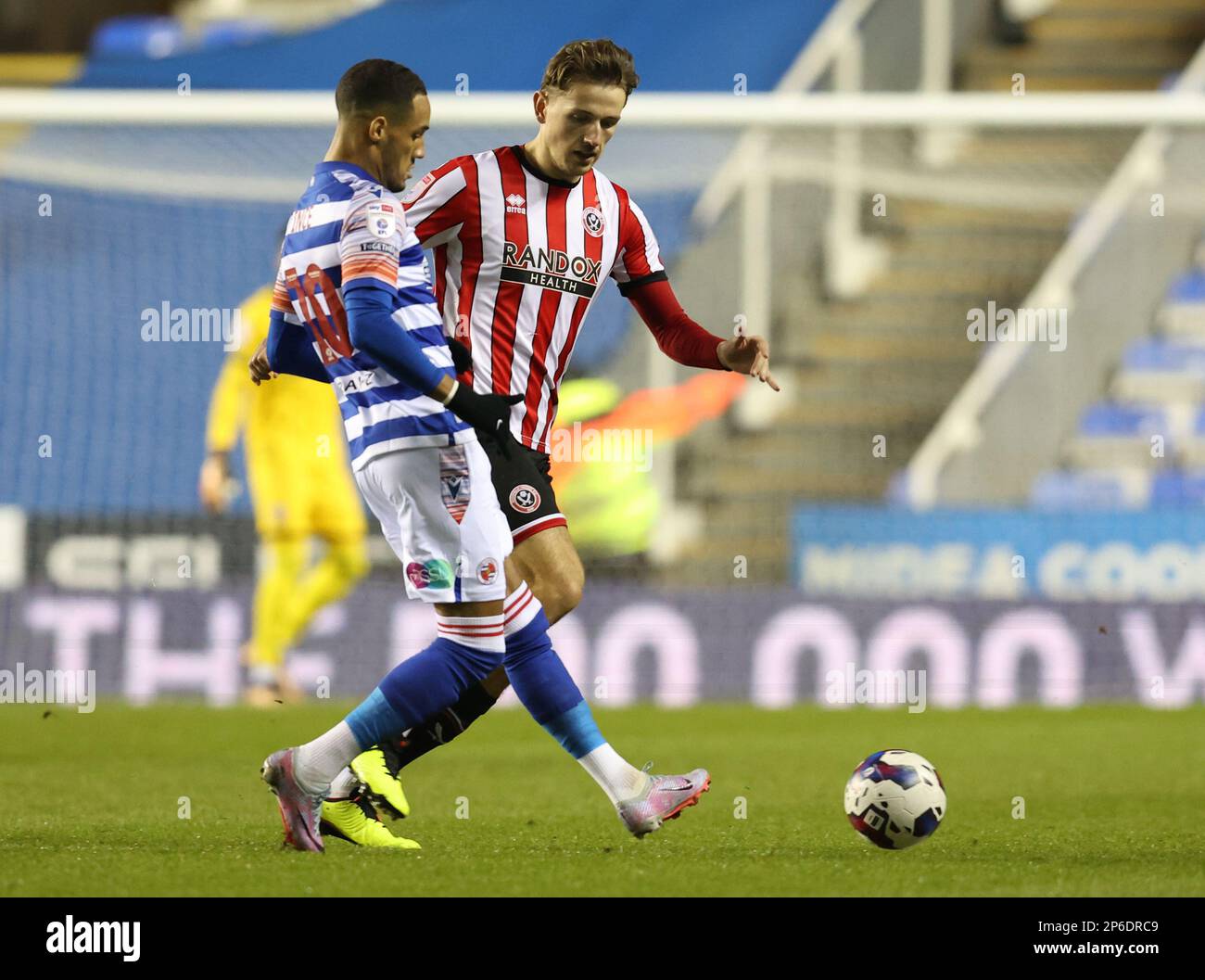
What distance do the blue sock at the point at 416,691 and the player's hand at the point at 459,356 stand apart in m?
0.66

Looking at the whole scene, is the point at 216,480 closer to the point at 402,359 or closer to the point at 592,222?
the point at 592,222

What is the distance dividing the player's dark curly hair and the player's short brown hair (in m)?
0.56

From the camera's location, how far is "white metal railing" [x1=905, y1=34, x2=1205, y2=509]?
42.1 feet

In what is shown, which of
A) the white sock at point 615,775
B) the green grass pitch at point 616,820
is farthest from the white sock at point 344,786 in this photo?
the white sock at point 615,775

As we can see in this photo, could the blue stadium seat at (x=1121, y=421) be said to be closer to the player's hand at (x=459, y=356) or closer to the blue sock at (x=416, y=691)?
the player's hand at (x=459, y=356)

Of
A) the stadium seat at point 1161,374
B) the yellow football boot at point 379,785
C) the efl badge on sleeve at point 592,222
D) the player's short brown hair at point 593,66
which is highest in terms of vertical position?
the stadium seat at point 1161,374

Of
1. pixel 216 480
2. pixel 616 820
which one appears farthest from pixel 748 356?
pixel 216 480

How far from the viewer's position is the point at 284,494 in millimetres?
10219

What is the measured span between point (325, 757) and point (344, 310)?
3.32 feet

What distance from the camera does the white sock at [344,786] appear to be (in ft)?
14.9

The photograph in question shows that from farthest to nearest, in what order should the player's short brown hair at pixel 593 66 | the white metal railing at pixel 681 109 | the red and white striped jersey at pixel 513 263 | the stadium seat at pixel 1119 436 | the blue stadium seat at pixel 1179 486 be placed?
1. the stadium seat at pixel 1119 436
2. the blue stadium seat at pixel 1179 486
3. the white metal railing at pixel 681 109
4. the red and white striped jersey at pixel 513 263
5. the player's short brown hair at pixel 593 66

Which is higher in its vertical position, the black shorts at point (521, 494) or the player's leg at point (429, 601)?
the black shorts at point (521, 494)

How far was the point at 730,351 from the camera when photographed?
16.2 ft

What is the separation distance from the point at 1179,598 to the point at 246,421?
5.47m
